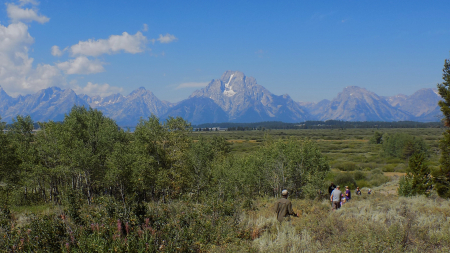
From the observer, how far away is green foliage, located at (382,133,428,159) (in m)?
79.8

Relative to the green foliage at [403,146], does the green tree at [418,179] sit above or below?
above

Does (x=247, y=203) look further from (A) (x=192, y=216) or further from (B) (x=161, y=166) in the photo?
(B) (x=161, y=166)

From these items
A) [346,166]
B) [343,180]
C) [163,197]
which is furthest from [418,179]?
[346,166]

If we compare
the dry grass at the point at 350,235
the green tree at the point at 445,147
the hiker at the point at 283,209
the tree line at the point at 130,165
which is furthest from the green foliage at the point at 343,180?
the hiker at the point at 283,209

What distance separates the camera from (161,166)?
3005 cm

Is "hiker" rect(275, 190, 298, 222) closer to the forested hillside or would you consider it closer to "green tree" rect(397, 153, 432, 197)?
the forested hillside

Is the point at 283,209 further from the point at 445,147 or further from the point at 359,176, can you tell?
the point at 359,176

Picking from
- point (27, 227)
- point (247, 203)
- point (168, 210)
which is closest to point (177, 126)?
point (247, 203)

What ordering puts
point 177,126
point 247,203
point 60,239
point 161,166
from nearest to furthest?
point 60,239
point 247,203
point 161,166
point 177,126

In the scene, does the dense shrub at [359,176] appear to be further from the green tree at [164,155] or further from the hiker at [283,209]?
the hiker at [283,209]

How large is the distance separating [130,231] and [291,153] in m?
26.0

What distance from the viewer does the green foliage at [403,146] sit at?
7976cm

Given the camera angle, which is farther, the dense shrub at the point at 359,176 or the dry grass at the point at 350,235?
the dense shrub at the point at 359,176

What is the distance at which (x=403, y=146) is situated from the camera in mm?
83500
